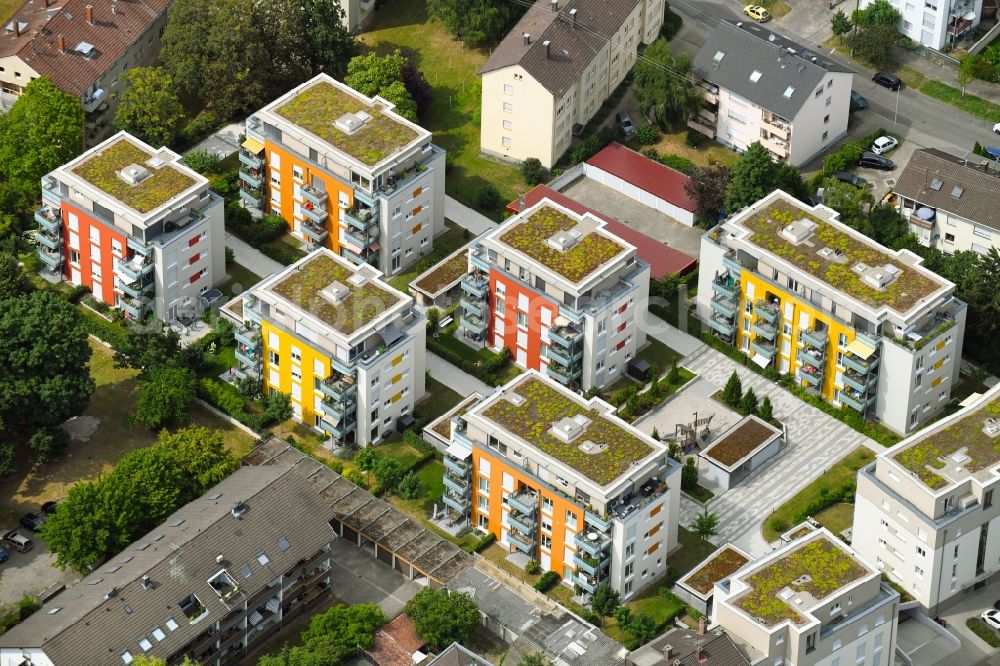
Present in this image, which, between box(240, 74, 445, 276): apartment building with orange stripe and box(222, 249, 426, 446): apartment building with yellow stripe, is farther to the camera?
box(240, 74, 445, 276): apartment building with orange stripe

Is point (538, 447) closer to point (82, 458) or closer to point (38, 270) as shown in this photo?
point (82, 458)

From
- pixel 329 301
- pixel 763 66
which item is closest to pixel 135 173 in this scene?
pixel 329 301

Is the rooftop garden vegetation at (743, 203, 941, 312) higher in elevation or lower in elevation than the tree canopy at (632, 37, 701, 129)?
lower

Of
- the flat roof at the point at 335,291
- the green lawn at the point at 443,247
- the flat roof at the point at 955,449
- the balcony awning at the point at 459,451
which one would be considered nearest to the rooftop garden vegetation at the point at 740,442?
the flat roof at the point at 955,449

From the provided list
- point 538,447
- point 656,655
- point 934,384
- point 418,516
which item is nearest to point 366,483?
point 418,516

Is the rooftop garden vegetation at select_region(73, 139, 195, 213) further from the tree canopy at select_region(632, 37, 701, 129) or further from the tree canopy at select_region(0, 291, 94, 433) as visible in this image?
the tree canopy at select_region(632, 37, 701, 129)

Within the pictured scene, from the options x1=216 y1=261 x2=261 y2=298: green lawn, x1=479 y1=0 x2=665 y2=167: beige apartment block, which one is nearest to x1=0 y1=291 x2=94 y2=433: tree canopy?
x1=216 y1=261 x2=261 y2=298: green lawn
